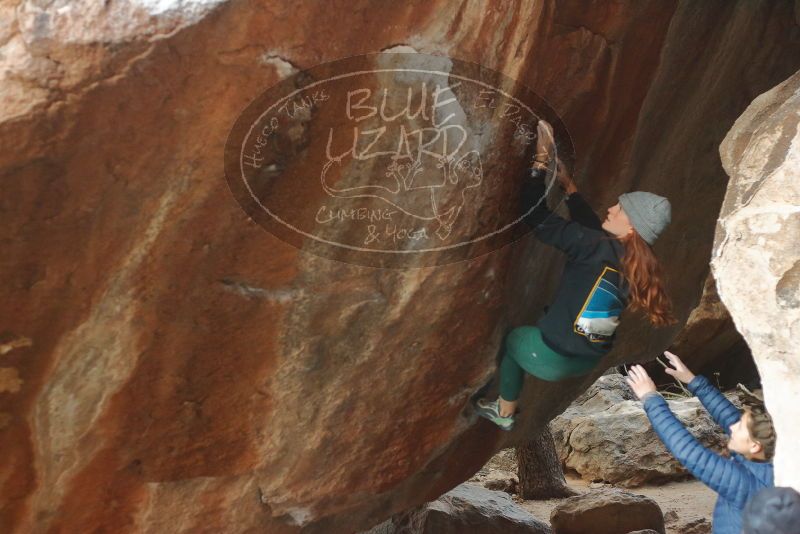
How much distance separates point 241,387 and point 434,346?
870 millimetres

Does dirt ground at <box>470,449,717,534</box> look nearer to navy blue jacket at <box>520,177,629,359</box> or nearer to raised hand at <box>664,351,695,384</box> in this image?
raised hand at <box>664,351,695,384</box>

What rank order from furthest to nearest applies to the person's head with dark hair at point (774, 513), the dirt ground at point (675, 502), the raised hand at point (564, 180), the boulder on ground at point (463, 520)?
the dirt ground at point (675, 502) < the boulder on ground at point (463, 520) < the raised hand at point (564, 180) < the person's head with dark hair at point (774, 513)

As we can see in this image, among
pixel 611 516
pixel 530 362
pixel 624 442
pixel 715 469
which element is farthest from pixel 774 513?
pixel 624 442

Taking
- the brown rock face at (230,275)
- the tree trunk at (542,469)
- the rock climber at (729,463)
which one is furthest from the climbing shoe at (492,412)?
the tree trunk at (542,469)

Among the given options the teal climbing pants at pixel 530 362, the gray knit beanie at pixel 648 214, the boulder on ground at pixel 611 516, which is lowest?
the boulder on ground at pixel 611 516

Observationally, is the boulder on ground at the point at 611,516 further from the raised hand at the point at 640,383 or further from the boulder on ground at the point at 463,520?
the raised hand at the point at 640,383

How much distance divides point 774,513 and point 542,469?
18.1ft

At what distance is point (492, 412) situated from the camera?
154 inches

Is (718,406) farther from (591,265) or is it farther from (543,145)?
(543,145)

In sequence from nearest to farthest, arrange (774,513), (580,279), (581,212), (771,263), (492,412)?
(774,513)
(771,263)
(580,279)
(581,212)
(492,412)

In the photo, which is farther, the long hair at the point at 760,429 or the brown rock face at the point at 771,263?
the long hair at the point at 760,429

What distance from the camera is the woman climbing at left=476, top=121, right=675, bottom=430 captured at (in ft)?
10.8

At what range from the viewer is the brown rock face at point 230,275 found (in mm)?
2488

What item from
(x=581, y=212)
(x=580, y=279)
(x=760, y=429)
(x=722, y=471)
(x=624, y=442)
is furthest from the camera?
(x=624, y=442)
